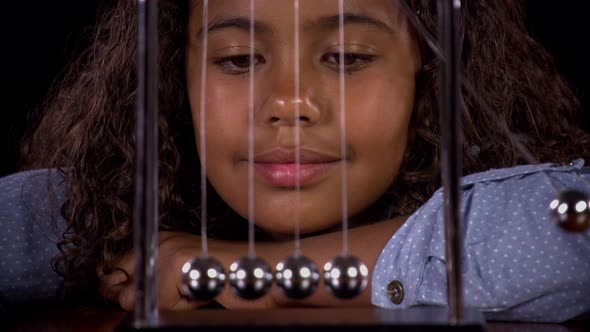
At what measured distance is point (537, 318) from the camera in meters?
0.99

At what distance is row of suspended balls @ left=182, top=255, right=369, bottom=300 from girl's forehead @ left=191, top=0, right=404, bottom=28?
42cm

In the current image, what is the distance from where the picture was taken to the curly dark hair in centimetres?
127

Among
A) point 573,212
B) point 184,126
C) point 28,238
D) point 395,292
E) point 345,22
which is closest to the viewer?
point 573,212

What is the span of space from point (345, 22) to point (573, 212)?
464 millimetres

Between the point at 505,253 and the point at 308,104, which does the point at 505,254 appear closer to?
the point at 505,253

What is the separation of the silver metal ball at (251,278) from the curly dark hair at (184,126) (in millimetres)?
472

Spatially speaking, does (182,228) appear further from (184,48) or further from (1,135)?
(1,135)

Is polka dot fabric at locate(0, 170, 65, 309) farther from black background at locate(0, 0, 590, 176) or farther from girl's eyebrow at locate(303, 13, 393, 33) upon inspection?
girl's eyebrow at locate(303, 13, 393, 33)

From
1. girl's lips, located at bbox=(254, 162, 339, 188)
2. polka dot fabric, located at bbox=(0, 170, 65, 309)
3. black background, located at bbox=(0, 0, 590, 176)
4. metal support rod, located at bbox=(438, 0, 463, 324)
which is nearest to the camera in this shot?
metal support rod, located at bbox=(438, 0, 463, 324)

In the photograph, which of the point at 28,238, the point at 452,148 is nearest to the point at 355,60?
the point at 452,148

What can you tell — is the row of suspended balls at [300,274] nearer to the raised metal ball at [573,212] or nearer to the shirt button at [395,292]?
the raised metal ball at [573,212]

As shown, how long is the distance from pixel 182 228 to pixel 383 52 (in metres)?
0.46

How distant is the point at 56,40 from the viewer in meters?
1.61

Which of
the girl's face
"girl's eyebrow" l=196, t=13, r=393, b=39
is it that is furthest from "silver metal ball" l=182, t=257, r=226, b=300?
"girl's eyebrow" l=196, t=13, r=393, b=39
